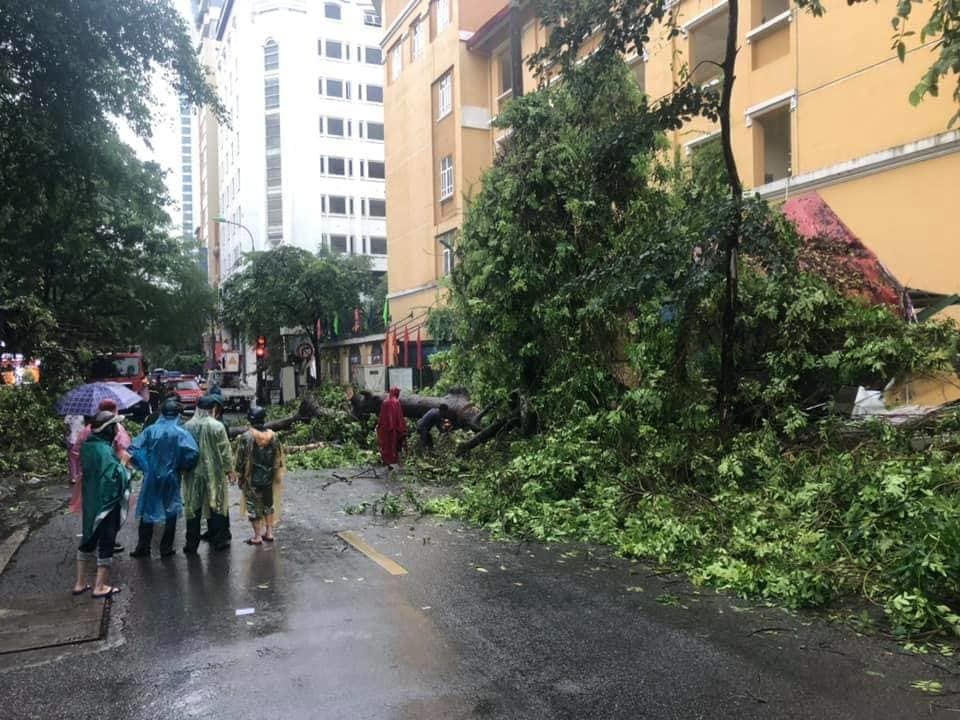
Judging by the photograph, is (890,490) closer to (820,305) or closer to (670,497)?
(670,497)

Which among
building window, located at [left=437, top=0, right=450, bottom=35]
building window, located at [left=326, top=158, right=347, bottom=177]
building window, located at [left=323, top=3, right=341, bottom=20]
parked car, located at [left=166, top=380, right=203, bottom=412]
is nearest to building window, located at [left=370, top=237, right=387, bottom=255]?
building window, located at [left=326, top=158, right=347, bottom=177]

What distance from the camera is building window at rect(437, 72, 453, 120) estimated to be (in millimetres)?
30891

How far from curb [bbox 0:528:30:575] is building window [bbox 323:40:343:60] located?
5603 cm

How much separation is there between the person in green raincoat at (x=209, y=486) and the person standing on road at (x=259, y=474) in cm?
21

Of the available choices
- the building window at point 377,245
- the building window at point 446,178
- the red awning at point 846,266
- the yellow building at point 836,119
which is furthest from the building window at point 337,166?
the red awning at point 846,266

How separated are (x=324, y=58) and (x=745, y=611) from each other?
198ft

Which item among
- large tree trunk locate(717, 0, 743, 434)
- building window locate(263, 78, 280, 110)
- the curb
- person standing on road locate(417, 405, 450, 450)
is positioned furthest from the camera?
building window locate(263, 78, 280, 110)

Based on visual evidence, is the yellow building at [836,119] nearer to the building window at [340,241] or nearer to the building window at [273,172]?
the building window at [340,241]

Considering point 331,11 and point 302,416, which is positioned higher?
point 331,11

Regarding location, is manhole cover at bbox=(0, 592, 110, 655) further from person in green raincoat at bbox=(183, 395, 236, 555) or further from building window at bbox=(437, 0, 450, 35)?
building window at bbox=(437, 0, 450, 35)

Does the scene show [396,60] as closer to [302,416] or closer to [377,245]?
[302,416]

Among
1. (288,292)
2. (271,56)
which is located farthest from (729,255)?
(271,56)

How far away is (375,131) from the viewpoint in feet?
197

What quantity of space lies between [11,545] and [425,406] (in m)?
9.23
